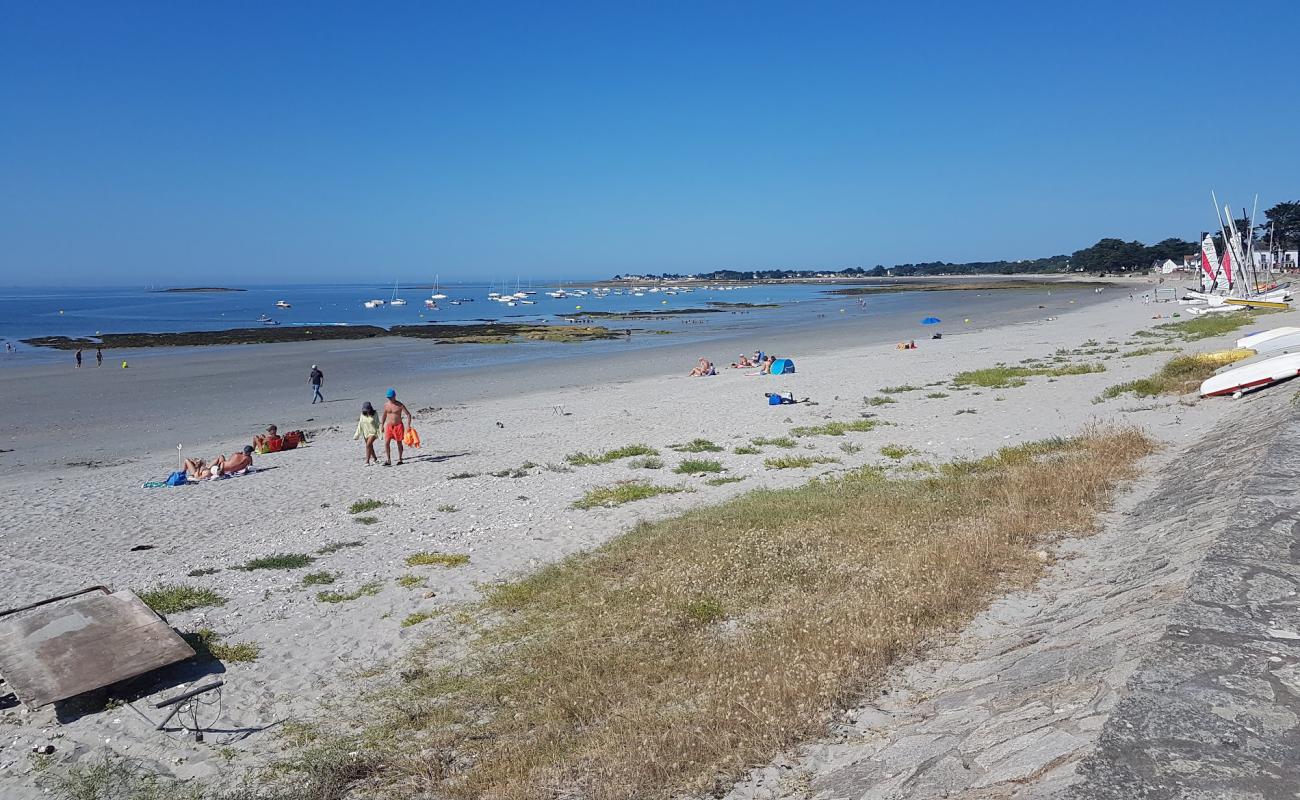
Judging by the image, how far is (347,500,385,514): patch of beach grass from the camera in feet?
46.5

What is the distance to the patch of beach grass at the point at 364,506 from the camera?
46.5 feet

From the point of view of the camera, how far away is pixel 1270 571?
5445 mm

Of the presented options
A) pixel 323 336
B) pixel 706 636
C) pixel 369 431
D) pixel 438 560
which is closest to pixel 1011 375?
pixel 369 431

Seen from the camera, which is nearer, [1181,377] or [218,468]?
[218,468]

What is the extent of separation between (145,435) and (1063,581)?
2681cm

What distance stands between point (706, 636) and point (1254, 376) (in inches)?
509

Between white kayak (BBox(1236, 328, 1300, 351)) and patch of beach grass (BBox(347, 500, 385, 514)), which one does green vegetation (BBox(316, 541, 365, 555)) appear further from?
white kayak (BBox(1236, 328, 1300, 351))

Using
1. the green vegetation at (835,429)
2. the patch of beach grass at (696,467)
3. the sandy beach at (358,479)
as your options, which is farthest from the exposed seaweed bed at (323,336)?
the patch of beach grass at (696,467)

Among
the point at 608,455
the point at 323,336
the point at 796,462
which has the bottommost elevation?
the point at 608,455

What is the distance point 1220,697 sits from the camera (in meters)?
3.99

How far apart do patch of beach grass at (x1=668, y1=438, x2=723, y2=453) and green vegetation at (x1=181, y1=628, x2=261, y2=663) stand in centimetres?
1094

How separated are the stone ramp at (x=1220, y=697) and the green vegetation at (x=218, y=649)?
25.0 ft

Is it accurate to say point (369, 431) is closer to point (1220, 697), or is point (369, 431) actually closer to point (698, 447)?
point (698, 447)

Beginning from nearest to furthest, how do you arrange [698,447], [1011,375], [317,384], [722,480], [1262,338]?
[722,480] < [698,447] < [1262,338] < [1011,375] < [317,384]
